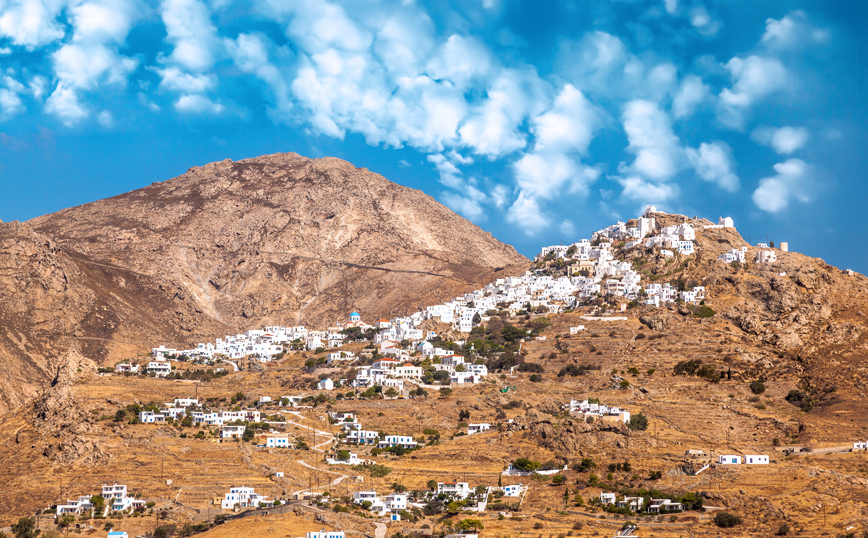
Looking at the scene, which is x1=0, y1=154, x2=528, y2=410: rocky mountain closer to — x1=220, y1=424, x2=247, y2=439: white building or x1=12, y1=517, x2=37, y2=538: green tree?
x1=220, y1=424, x2=247, y2=439: white building

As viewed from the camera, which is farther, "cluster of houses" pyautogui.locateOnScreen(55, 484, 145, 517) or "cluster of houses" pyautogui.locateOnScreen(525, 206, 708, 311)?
"cluster of houses" pyautogui.locateOnScreen(525, 206, 708, 311)

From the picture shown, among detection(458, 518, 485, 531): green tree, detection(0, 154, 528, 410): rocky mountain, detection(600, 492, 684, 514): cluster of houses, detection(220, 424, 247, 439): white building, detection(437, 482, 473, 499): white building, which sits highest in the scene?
detection(0, 154, 528, 410): rocky mountain

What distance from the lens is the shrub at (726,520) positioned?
167 ft

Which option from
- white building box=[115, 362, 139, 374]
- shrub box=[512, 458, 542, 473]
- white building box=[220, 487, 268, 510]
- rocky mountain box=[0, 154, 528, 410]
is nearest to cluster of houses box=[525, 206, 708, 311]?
rocky mountain box=[0, 154, 528, 410]

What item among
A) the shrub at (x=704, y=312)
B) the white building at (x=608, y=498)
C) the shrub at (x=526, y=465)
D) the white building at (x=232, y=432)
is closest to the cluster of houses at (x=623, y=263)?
the shrub at (x=704, y=312)

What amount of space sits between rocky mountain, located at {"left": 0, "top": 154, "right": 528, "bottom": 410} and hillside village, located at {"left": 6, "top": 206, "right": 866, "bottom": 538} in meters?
15.2

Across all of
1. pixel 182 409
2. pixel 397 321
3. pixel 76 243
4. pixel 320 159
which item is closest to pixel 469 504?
pixel 182 409

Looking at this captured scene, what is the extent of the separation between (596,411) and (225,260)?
8837cm

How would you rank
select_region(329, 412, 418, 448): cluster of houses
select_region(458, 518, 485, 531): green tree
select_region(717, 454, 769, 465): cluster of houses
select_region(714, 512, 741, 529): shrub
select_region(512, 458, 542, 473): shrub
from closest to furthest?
select_region(714, 512, 741, 529): shrub < select_region(458, 518, 485, 531): green tree < select_region(717, 454, 769, 465): cluster of houses < select_region(512, 458, 542, 473): shrub < select_region(329, 412, 418, 448): cluster of houses

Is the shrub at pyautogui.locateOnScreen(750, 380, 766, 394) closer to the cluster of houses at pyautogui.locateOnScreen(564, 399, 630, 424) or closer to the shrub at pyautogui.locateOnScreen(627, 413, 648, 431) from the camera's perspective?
the shrub at pyautogui.locateOnScreen(627, 413, 648, 431)

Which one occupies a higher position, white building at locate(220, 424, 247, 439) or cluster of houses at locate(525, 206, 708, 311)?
cluster of houses at locate(525, 206, 708, 311)

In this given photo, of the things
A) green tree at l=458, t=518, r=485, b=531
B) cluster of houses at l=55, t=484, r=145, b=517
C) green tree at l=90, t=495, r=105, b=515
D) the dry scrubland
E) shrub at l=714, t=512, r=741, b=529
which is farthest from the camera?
cluster of houses at l=55, t=484, r=145, b=517

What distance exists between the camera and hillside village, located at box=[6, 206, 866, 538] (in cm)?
5538

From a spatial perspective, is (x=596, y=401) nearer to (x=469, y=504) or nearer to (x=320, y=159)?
(x=469, y=504)
